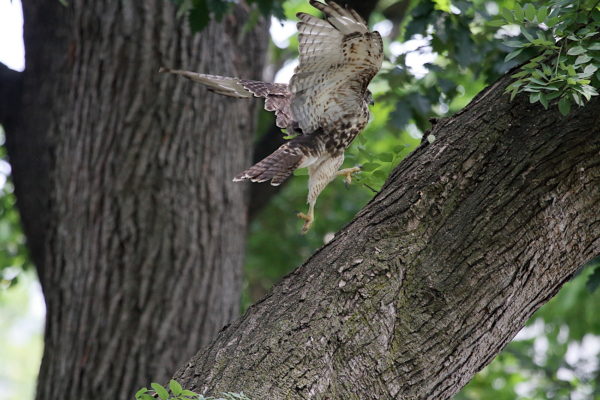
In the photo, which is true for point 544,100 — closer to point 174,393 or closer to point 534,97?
point 534,97

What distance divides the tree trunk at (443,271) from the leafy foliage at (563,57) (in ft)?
0.46

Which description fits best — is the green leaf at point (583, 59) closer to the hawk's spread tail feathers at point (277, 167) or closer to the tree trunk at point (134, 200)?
the hawk's spread tail feathers at point (277, 167)

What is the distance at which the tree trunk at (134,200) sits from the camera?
4.25m

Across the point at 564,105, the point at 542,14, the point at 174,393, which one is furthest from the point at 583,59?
the point at 174,393

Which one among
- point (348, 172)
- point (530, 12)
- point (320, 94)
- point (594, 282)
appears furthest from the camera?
point (594, 282)

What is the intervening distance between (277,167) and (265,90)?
0.41m

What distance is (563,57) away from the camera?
2.47 m

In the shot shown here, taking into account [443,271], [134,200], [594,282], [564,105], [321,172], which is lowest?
[443,271]

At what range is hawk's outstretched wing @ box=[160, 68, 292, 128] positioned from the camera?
10.3 ft

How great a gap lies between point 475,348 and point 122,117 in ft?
8.90

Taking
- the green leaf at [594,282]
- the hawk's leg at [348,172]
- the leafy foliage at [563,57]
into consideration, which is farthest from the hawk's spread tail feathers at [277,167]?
the green leaf at [594,282]

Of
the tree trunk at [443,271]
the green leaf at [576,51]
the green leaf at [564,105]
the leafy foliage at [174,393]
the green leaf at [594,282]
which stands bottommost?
the leafy foliage at [174,393]

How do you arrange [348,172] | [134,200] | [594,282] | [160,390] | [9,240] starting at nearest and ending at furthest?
A: [160,390] < [348,172] < [594,282] < [134,200] < [9,240]

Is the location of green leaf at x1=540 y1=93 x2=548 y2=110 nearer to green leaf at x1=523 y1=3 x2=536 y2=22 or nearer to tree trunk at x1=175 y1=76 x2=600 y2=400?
tree trunk at x1=175 y1=76 x2=600 y2=400
